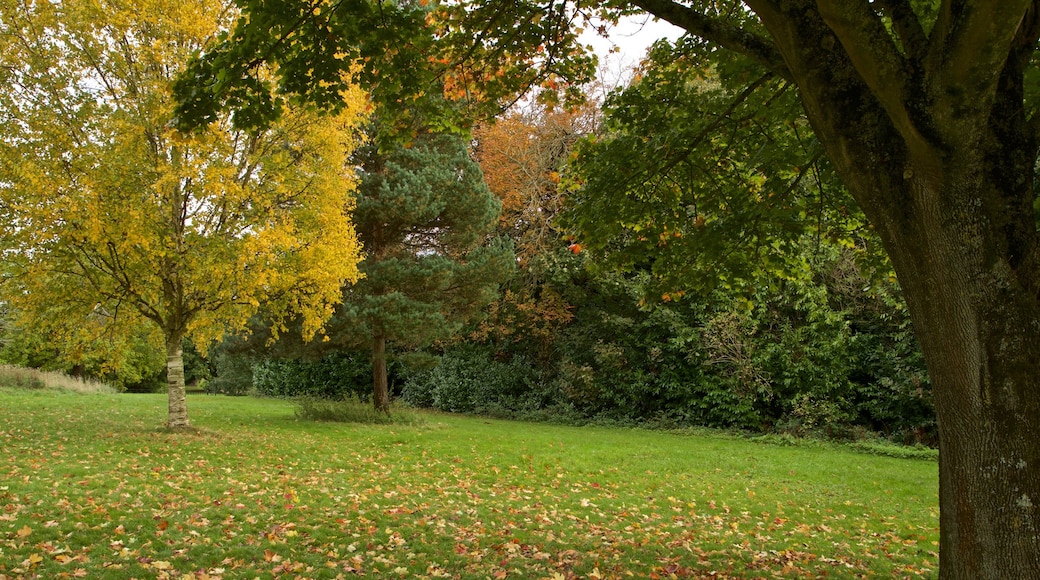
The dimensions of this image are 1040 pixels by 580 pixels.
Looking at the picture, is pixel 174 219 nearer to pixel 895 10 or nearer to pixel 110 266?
pixel 110 266

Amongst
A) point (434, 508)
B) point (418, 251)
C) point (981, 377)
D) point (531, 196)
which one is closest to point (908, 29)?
point (981, 377)

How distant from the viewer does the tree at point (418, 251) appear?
51.1 feet

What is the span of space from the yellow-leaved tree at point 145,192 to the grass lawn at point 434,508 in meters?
2.44

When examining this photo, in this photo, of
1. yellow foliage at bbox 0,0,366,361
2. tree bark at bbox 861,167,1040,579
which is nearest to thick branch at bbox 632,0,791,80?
tree bark at bbox 861,167,1040,579

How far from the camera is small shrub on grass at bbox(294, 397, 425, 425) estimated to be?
16266 mm

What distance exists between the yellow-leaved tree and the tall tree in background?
361 cm

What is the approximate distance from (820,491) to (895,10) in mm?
8044

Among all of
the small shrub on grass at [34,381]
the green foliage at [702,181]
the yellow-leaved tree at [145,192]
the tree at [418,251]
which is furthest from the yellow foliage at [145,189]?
the small shrub on grass at [34,381]

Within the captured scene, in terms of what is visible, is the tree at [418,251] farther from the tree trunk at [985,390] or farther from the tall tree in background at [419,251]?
the tree trunk at [985,390]

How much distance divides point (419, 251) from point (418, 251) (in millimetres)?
39

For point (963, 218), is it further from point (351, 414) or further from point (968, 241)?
point (351, 414)

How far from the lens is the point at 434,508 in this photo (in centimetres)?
721

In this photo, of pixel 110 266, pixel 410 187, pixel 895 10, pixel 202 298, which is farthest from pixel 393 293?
pixel 895 10

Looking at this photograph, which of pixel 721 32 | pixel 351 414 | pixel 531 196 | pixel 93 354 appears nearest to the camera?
pixel 721 32
